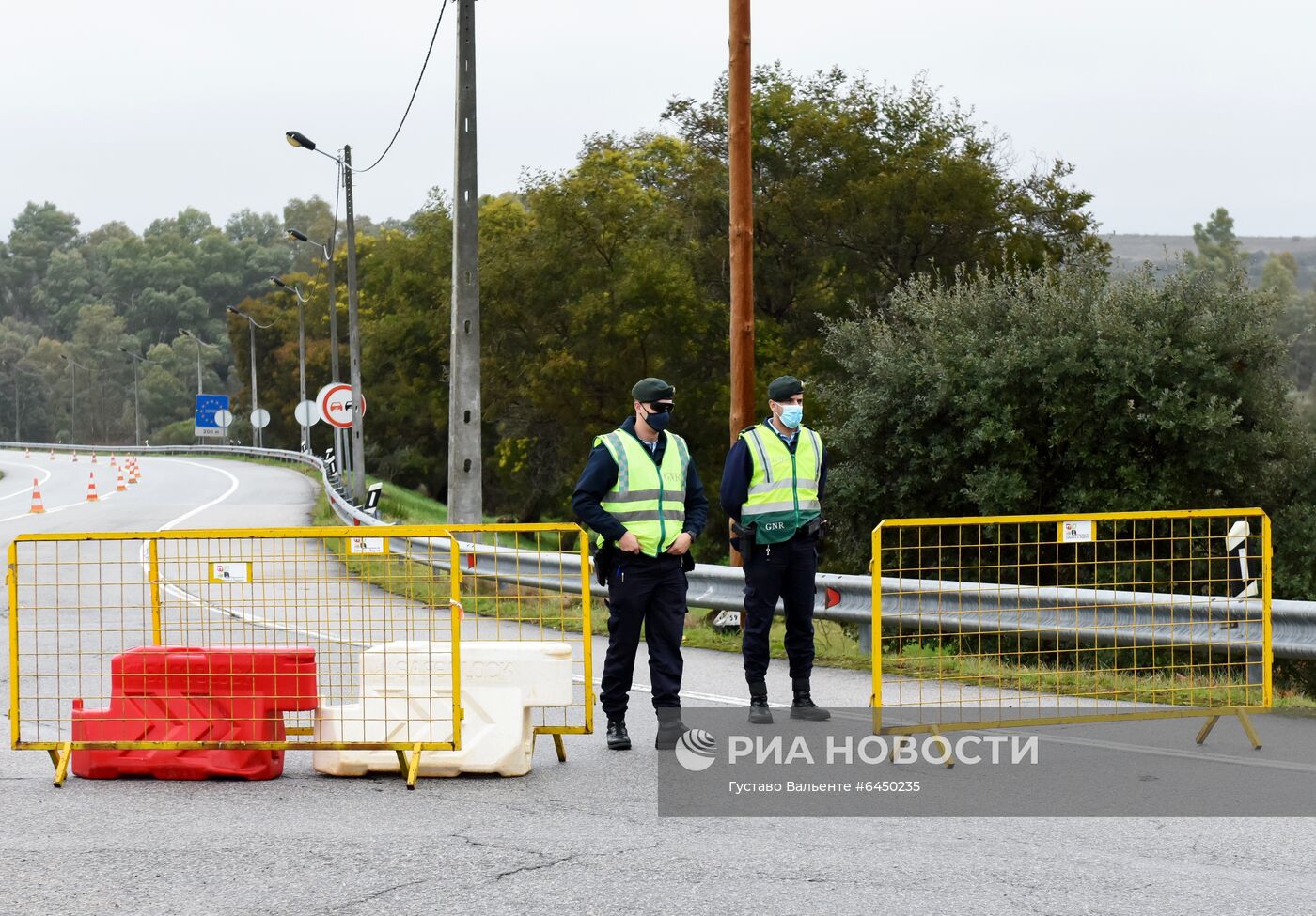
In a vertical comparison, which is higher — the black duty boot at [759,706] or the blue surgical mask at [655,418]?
the blue surgical mask at [655,418]

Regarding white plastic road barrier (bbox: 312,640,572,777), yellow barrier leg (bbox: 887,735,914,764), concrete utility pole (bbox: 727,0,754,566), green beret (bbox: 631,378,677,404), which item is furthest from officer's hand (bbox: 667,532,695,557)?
concrete utility pole (bbox: 727,0,754,566)

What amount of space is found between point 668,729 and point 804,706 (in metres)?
1.07

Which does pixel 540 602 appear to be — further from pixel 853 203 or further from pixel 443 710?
pixel 853 203

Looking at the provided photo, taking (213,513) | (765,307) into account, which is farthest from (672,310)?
(213,513)

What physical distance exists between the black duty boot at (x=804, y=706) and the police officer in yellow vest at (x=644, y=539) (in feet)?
2.95

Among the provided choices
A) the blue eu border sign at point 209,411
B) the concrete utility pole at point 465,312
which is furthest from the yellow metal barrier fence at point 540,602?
the blue eu border sign at point 209,411

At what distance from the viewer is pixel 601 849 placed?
615 cm

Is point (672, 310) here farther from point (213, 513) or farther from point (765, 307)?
point (213, 513)

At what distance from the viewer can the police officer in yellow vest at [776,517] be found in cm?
874

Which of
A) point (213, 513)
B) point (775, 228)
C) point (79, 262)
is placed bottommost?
point (213, 513)

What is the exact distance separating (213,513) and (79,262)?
158 m

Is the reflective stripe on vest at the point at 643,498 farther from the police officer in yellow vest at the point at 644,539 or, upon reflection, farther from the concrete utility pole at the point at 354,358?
the concrete utility pole at the point at 354,358

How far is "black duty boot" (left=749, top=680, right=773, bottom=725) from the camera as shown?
29.0 feet

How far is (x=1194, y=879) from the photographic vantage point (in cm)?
564
